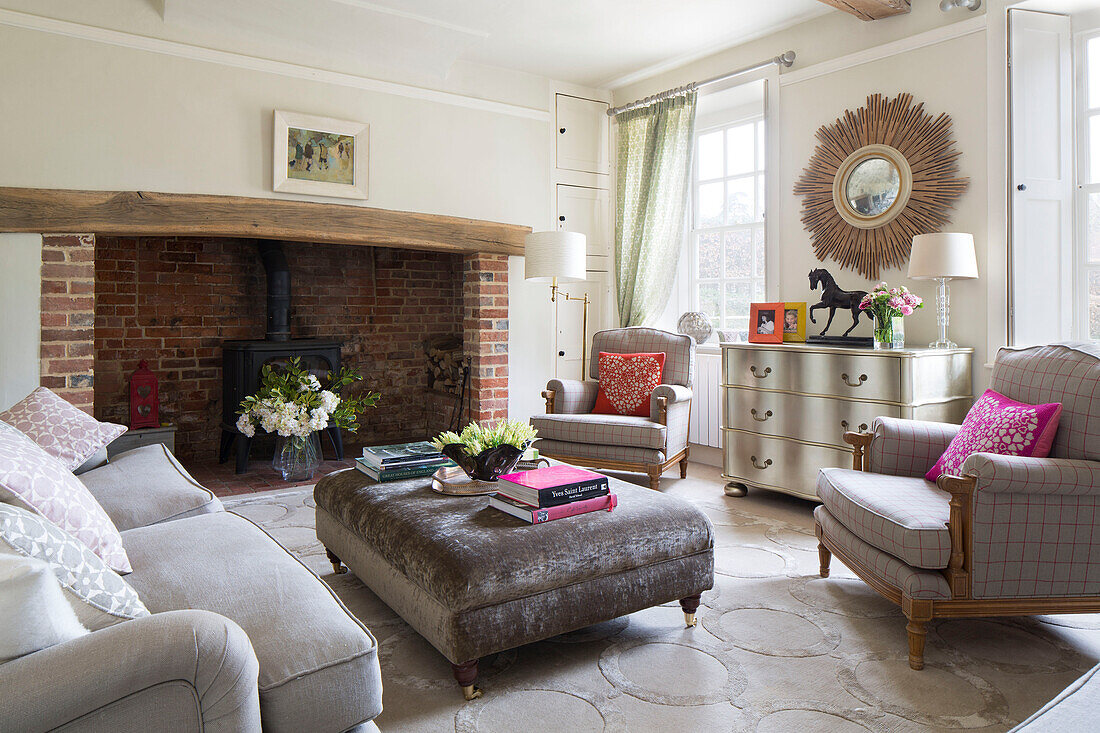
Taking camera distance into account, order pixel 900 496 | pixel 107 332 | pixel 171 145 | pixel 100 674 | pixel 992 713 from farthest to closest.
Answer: pixel 107 332, pixel 171 145, pixel 900 496, pixel 992 713, pixel 100 674

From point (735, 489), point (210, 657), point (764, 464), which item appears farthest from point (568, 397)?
point (210, 657)

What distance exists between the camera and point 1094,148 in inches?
137

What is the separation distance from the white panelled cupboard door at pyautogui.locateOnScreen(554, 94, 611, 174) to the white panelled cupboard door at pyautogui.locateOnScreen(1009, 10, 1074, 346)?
9.37 ft

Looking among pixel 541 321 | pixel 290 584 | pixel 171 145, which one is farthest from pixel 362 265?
pixel 290 584

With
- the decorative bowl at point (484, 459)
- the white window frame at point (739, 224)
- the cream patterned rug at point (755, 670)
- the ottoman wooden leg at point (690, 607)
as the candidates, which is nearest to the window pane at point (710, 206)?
the white window frame at point (739, 224)

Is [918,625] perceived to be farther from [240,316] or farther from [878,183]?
[240,316]

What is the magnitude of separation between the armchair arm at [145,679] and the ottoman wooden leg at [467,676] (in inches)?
32.1

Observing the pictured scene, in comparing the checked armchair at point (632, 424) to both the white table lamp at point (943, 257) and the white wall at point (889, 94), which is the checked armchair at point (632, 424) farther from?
the white table lamp at point (943, 257)

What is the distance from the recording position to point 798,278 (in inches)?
175

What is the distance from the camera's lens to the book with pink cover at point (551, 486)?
7.17ft

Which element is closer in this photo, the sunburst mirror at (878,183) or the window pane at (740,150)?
the sunburst mirror at (878,183)

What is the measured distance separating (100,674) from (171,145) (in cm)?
365

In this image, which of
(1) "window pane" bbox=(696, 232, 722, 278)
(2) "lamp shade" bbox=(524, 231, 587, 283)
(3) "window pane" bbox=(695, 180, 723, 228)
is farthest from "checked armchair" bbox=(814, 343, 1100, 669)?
(3) "window pane" bbox=(695, 180, 723, 228)

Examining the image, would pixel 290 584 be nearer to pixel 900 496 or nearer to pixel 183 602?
pixel 183 602
